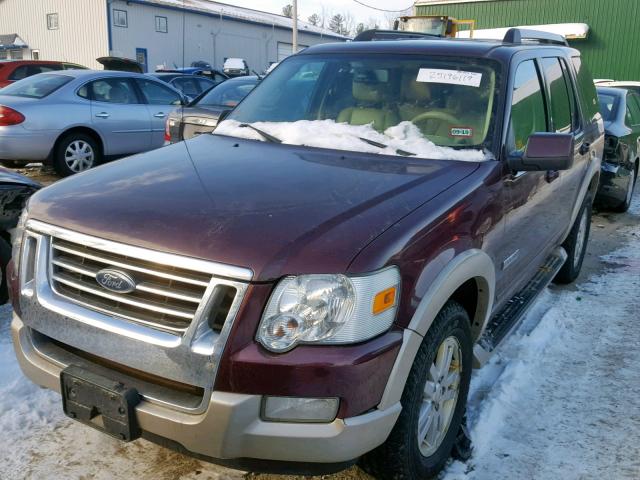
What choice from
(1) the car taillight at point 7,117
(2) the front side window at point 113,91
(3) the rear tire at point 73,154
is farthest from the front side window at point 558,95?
(2) the front side window at point 113,91

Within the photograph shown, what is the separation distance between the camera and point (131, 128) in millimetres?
9641

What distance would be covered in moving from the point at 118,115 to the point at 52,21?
1184 inches

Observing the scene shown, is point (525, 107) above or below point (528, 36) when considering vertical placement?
below

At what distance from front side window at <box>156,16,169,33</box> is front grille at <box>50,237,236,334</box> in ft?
112

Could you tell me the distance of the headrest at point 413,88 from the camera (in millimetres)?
3449

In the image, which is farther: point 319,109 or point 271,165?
point 319,109

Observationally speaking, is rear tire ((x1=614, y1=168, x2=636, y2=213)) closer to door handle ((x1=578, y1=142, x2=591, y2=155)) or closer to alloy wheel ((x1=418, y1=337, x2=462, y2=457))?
door handle ((x1=578, y1=142, x2=591, y2=155))

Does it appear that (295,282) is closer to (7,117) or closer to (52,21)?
(7,117)

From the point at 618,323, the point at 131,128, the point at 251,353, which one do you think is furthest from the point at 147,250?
the point at 131,128

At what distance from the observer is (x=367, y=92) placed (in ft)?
11.8

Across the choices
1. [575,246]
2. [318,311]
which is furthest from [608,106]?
[318,311]

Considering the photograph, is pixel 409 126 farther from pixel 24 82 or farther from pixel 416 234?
pixel 24 82

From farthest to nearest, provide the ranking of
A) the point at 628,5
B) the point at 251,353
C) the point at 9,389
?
the point at 628,5, the point at 9,389, the point at 251,353

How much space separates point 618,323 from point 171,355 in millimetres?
3589
